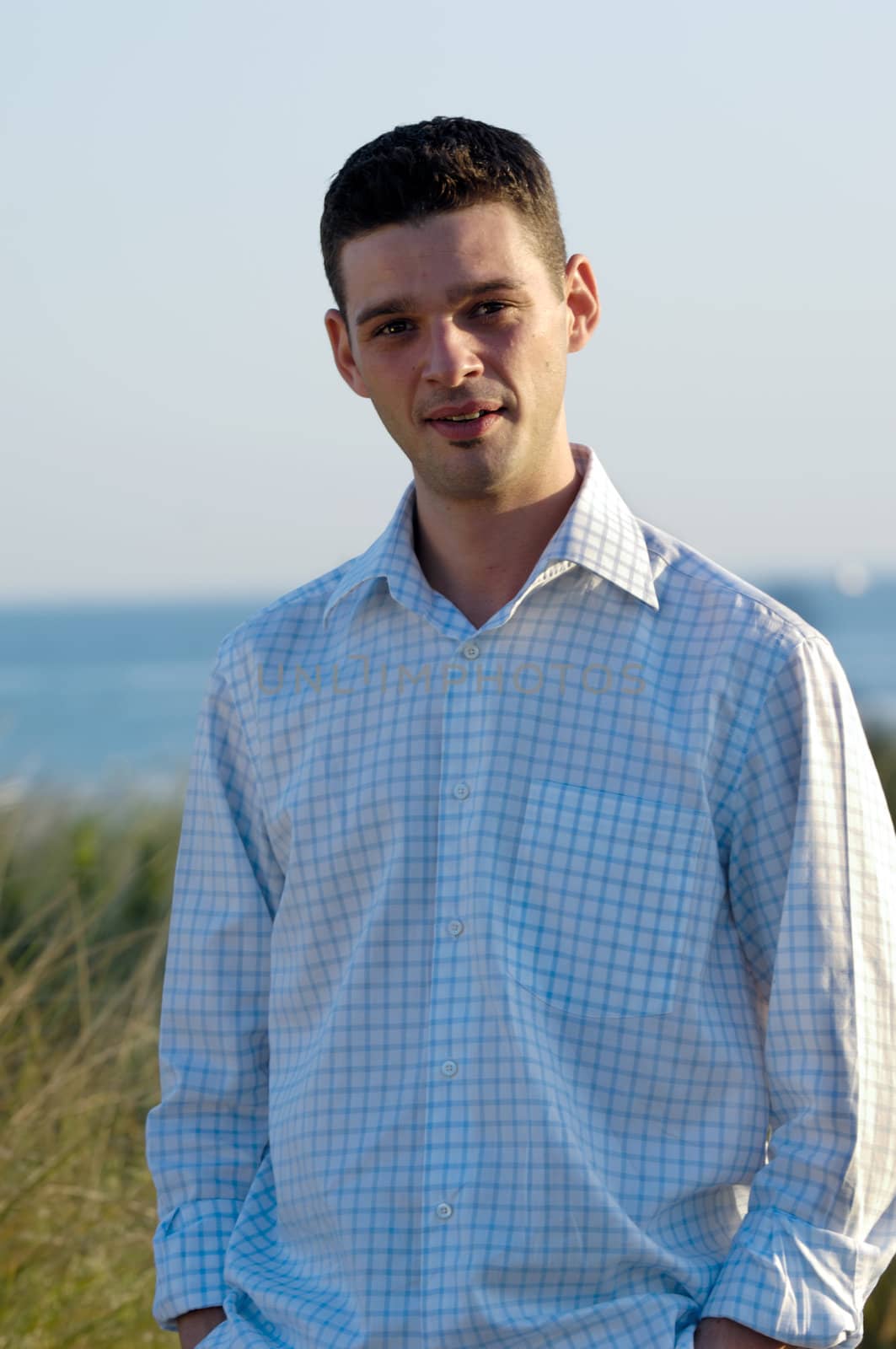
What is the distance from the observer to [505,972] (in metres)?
2.14

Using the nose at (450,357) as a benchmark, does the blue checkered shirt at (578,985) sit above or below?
below

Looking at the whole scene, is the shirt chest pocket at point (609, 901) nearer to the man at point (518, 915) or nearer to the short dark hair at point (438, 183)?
the man at point (518, 915)

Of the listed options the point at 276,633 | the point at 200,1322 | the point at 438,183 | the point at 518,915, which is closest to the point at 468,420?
the point at 438,183

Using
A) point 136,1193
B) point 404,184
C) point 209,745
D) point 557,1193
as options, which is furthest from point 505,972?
point 136,1193

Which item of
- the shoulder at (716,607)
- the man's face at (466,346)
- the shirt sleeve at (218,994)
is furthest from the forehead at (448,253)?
the shirt sleeve at (218,994)

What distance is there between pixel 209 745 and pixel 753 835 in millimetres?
872

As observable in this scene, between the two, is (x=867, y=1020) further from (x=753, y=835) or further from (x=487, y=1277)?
(x=487, y=1277)

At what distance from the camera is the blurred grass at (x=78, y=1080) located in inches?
150

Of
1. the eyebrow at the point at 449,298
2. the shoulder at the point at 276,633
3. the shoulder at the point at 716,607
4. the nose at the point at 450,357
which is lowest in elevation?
the shoulder at the point at 276,633

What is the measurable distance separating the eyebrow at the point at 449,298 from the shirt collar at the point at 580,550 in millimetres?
305

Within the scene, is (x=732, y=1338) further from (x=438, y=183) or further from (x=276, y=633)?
(x=438, y=183)

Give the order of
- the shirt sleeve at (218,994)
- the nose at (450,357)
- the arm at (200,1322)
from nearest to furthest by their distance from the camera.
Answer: the nose at (450,357)
the arm at (200,1322)
the shirt sleeve at (218,994)

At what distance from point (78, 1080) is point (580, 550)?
2518mm

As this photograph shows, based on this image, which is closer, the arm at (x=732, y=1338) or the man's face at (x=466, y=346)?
the arm at (x=732, y=1338)
